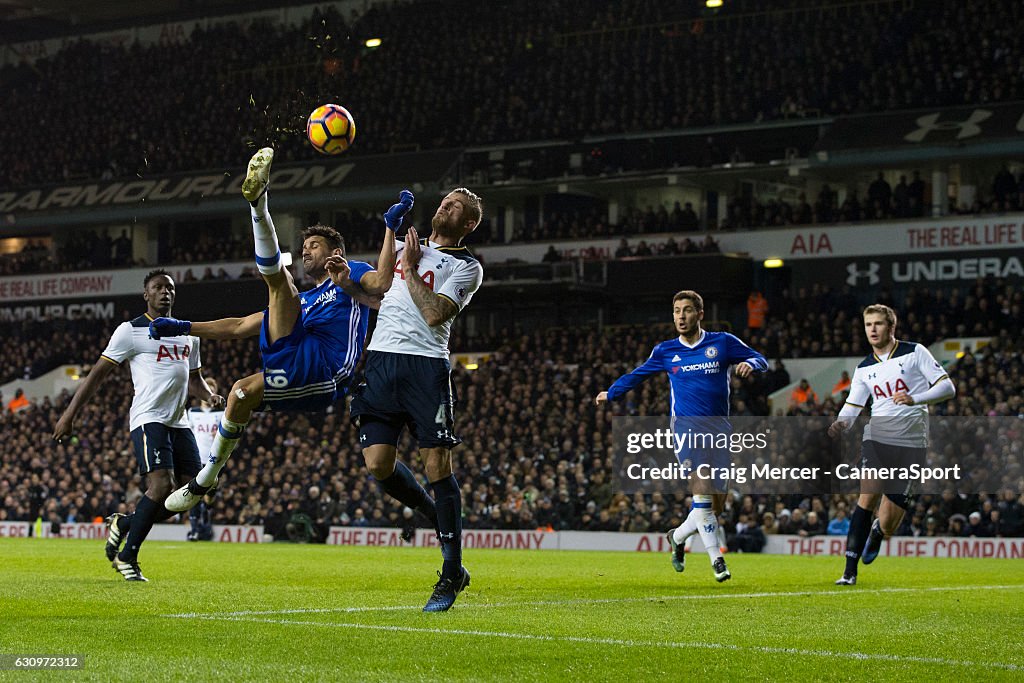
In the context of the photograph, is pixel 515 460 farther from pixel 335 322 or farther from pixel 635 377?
pixel 335 322

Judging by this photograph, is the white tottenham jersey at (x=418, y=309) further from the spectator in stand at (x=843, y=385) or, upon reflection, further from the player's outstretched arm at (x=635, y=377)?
the spectator in stand at (x=843, y=385)

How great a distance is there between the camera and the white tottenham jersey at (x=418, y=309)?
29.5ft

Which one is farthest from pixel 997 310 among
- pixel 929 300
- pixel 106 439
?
pixel 106 439

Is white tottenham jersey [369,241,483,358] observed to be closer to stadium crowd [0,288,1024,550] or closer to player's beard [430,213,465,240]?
player's beard [430,213,465,240]

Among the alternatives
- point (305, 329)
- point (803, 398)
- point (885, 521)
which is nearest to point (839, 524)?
point (803, 398)

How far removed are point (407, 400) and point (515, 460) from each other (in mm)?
23428

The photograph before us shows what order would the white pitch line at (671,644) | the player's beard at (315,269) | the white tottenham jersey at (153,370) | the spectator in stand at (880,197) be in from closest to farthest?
the white pitch line at (671,644) < the player's beard at (315,269) < the white tottenham jersey at (153,370) < the spectator in stand at (880,197)

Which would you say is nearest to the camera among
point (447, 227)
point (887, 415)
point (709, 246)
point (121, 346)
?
→ point (447, 227)

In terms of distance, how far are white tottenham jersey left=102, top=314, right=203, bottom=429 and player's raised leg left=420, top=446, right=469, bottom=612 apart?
423cm

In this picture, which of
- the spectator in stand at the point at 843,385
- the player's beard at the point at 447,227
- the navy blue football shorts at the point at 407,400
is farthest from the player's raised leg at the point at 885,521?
the spectator in stand at the point at 843,385

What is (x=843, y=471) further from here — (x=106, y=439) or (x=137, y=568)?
(x=106, y=439)

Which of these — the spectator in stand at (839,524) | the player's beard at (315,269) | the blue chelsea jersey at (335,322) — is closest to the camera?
the player's beard at (315,269)

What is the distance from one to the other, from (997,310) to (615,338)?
9.76 metres

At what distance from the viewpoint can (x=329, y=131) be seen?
11875 millimetres
